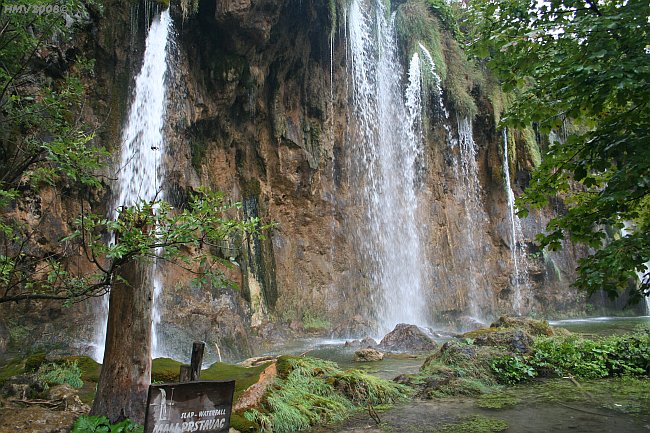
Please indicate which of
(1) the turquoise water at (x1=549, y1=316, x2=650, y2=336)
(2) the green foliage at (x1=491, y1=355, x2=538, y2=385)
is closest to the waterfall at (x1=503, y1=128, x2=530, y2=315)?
(1) the turquoise water at (x1=549, y1=316, x2=650, y2=336)

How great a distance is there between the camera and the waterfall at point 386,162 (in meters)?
21.9

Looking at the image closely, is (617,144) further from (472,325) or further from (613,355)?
(472,325)

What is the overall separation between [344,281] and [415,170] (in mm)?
7238

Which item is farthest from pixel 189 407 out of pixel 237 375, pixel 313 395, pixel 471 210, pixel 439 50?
pixel 439 50

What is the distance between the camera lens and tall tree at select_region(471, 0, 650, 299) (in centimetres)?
386

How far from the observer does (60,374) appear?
677 centimetres

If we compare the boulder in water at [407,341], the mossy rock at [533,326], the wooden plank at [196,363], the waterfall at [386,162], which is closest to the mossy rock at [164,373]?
the wooden plank at [196,363]

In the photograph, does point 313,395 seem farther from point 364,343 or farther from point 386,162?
point 386,162

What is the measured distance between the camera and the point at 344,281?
20.7m

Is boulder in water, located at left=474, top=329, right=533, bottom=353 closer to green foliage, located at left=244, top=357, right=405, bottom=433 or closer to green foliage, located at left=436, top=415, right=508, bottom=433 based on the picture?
green foliage, located at left=244, top=357, right=405, bottom=433

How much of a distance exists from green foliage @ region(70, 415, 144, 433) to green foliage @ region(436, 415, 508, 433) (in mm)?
3300

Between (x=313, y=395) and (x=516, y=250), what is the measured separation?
2271 centimetres

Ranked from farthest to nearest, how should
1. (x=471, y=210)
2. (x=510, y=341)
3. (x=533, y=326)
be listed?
(x=471, y=210) < (x=533, y=326) < (x=510, y=341)

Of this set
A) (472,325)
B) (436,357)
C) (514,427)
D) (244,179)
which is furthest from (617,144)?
(472,325)
